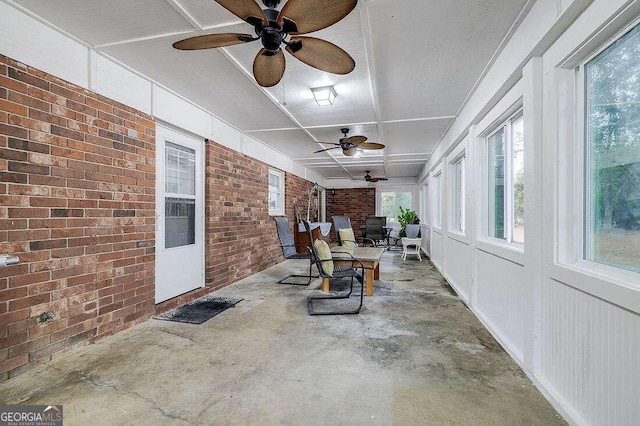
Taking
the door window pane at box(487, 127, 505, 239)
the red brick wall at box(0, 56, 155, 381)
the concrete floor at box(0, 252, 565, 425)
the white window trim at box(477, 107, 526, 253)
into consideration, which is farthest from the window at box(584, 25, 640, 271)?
the red brick wall at box(0, 56, 155, 381)

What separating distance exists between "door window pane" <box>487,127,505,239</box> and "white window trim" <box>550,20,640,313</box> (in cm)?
118

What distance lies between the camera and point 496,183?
3203mm

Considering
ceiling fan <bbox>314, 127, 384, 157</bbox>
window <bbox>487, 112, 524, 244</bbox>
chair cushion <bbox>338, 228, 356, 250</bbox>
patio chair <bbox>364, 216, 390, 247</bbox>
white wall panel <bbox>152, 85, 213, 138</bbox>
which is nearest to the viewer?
window <bbox>487, 112, 524, 244</bbox>

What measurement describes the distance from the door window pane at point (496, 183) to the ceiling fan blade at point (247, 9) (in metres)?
2.49

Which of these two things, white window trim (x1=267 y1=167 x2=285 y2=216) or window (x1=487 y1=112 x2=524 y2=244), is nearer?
window (x1=487 y1=112 x2=524 y2=244)

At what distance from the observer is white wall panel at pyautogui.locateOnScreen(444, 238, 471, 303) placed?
384 cm

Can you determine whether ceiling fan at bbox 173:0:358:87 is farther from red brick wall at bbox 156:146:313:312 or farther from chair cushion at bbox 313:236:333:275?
red brick wall at bbox 156:146:313:312

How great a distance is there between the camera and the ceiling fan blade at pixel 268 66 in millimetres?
2090

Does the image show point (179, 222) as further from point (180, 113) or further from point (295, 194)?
point (295, 194)

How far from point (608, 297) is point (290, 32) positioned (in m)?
2.17

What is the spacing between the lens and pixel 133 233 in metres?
3.04

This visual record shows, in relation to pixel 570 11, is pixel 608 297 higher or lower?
lower

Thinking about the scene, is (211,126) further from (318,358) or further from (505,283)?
(505,283)

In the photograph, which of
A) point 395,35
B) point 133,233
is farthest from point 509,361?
point 133,233
